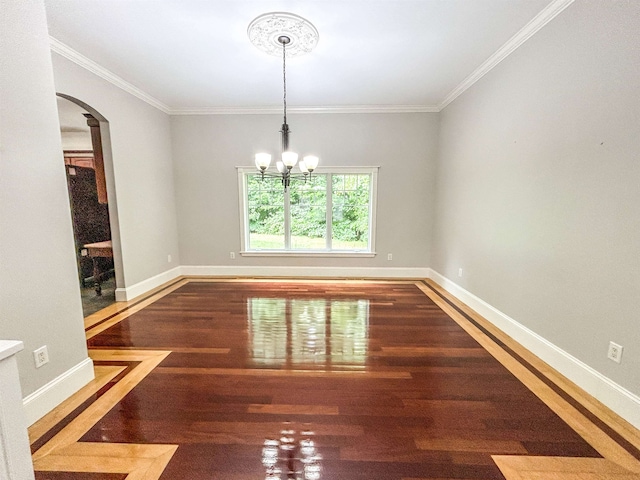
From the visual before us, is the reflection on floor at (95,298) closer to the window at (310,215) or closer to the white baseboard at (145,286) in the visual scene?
the white baseboard at (145,286)

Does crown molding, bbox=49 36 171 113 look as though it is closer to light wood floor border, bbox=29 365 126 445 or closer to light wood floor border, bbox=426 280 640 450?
light wood floor border, bbox=29 365 126 445

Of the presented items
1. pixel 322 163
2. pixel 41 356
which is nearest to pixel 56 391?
pixel 41 356

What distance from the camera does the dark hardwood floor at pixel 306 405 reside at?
1.42 meters

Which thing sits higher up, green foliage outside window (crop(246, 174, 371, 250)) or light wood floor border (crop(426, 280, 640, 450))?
green foliage outside window (crop(246, 174, 371, 250))

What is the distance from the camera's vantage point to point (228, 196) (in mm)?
4973

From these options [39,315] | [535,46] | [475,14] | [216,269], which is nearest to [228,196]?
[216,269]

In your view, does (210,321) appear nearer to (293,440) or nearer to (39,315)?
(39,315)

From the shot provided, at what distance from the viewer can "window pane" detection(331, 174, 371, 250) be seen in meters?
4.99

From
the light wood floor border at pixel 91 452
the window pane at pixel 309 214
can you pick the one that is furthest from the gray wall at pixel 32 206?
the window pane at pixel 309 214

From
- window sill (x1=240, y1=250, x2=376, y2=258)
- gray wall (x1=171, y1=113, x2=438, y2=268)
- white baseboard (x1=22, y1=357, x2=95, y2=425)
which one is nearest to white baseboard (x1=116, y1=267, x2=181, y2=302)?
gray wall (x1=171, y1=113, x2=438, y2=268)

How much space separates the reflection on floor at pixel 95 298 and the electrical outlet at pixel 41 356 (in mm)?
1898

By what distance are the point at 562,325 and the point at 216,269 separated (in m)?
5.01

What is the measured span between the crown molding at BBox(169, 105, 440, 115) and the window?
3.46 ft

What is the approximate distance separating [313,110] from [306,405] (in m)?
4.47
